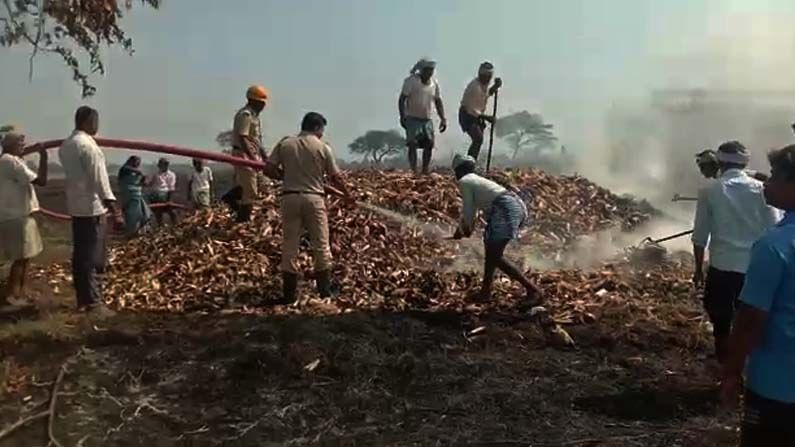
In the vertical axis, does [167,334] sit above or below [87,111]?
below

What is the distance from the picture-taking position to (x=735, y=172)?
21.3 ft

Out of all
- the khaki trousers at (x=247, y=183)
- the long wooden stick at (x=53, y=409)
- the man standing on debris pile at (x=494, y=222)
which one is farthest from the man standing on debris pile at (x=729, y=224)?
the khaki trousers at (x=247, y=183)

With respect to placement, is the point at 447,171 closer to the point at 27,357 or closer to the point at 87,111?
the point at 87,111

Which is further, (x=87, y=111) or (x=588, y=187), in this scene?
(x=588, y=187)

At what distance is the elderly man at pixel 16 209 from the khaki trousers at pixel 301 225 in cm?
237

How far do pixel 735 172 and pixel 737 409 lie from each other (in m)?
1.66

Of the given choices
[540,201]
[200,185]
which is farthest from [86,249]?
[200,185]

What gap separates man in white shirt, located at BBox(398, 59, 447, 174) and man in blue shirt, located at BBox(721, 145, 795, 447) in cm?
981

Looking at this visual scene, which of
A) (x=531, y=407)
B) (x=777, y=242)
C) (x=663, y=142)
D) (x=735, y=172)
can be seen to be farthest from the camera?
(x=663, y=142)

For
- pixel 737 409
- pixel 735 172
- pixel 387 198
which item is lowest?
pixel 737 409

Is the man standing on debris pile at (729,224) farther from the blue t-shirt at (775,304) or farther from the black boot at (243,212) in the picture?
the black boot at (243,212)

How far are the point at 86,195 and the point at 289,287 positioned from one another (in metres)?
2.03

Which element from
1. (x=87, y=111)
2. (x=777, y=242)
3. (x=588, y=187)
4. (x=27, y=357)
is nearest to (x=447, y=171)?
(x=588, y=187)

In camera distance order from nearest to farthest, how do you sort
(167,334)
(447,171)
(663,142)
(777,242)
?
1. (777,242)
2. (167,334)
3. (447,171)
4. (663,142)
